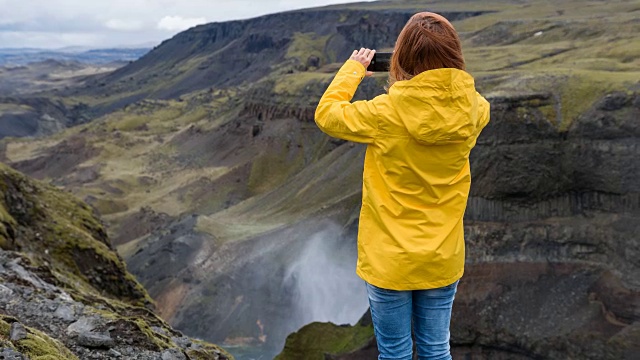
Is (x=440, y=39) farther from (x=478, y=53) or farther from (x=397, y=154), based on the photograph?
(x=478, y=53)

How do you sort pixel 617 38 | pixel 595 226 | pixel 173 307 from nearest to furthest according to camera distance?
pixel 595 226 < pixel 173 307 < pixel 617 38

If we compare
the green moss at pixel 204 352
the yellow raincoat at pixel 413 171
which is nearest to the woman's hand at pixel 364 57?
the yellow raincoat at pixel 413 171

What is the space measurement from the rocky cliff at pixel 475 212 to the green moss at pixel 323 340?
119mm

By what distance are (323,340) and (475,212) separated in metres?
10.0

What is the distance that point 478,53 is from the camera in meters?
59.0

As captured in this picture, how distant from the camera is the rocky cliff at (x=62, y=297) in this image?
24.6 feet

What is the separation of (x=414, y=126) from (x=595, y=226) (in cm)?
2815

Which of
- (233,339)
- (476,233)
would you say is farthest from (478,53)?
(233,339)

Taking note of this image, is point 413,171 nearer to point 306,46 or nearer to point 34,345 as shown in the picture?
point 34,345

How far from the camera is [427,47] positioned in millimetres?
4711

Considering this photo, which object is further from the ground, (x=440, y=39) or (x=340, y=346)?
(x=440, y=39)

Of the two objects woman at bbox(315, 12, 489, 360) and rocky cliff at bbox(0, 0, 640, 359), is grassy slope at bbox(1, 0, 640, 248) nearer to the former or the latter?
rocky cliff at bbox(0, 0, 640, 359)

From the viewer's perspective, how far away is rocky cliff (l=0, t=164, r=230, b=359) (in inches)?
295

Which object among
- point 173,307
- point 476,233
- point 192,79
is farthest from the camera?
point 192,79
